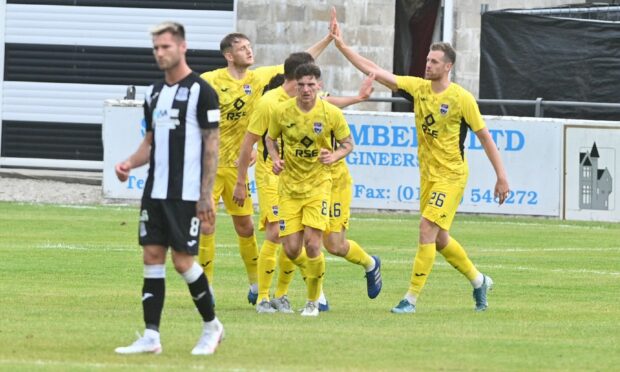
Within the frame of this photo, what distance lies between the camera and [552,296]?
1534 centimetres

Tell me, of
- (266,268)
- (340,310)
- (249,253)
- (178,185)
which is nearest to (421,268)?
(340,310)

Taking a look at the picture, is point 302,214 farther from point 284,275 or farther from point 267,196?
point 267,196

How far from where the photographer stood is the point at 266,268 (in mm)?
13969

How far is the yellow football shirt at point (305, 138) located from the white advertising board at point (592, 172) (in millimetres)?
12246

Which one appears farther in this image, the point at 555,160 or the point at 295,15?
the point at 295,15

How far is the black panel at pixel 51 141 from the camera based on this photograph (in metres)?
32.6

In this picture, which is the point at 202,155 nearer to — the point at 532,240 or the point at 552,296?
the point at 552,296

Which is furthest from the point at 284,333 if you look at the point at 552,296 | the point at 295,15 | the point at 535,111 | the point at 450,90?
the point at 295,15

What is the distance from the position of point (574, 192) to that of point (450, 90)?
459 inches

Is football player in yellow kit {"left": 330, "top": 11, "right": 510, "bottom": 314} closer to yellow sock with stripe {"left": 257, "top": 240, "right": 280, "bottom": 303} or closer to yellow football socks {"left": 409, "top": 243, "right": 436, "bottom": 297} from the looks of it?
yellow football socks {"left": 409, "top": 243, "right": 436, "bottom": 297}

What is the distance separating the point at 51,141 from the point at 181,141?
898 inches

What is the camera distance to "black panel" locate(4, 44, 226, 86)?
32.7 meters

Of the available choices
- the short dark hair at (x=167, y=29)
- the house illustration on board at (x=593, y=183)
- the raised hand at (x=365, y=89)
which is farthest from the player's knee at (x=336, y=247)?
the house illustration on board at (x=593, y=183)

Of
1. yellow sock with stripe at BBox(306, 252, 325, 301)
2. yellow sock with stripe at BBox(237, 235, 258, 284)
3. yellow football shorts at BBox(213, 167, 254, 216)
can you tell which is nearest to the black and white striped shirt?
yellow sock with stripe at BBox(306, 252, 325, 301)
